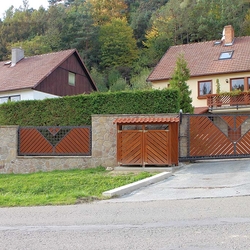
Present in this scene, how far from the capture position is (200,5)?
5078 centimetres

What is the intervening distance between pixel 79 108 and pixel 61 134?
1.62 metres

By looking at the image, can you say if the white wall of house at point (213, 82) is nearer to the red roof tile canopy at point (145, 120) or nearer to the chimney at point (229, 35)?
the chimney at point (229, 35)

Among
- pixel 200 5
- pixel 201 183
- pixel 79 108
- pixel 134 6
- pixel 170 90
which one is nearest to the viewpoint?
pixel 201 183

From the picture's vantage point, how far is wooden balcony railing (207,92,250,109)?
27.1 m

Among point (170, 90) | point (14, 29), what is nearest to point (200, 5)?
point (14, 29)

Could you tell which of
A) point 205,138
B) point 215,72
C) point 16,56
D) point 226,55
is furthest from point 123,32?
point 205,138

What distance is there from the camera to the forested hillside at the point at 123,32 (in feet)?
158

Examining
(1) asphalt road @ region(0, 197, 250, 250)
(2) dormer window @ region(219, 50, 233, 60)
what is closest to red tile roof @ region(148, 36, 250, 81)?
(2) dormer window @ region(219, 50, 233, 60)

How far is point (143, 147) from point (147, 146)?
0.16m

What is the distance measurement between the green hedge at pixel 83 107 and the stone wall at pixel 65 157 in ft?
3.96

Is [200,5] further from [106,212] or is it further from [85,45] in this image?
[106,212]

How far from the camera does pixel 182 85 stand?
19109 mm

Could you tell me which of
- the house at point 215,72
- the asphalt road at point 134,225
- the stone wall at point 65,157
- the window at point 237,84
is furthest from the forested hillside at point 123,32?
the asphalt road at point 134,225

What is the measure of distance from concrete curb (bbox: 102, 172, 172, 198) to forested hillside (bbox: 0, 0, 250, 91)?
31.0 meters
